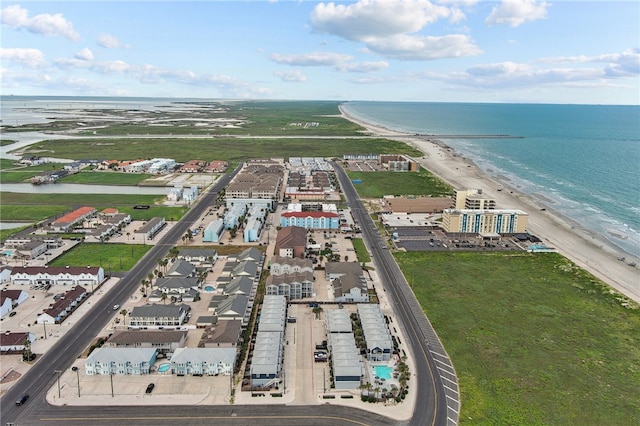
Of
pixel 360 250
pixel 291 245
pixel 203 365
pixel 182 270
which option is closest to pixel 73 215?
pixel 182 270

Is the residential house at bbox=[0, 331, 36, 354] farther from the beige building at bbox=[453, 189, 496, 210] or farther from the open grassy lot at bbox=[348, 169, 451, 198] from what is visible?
the open grassy lot at bbox=[348, 169, 451, 198]

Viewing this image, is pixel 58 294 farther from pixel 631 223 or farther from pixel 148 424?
pixel 631 223

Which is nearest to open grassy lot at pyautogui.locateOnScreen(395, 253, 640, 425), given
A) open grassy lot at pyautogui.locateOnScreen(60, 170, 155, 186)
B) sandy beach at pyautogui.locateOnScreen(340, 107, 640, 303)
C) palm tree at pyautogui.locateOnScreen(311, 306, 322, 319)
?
sandy beach at pyautogui.locateOnScreen(340, 107, 640, 303)

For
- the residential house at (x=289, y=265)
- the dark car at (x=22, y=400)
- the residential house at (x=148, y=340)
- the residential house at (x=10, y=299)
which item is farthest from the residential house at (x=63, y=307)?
the residential house at (x=289, y=265)

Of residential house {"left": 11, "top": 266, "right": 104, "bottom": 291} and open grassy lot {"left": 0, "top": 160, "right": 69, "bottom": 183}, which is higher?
open grassy lot {"left": 0, "top": 160, "right": 69, "bottom": 183}

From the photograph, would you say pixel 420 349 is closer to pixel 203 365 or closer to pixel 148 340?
pixel 203 365

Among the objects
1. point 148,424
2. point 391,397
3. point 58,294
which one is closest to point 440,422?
point 391,397
